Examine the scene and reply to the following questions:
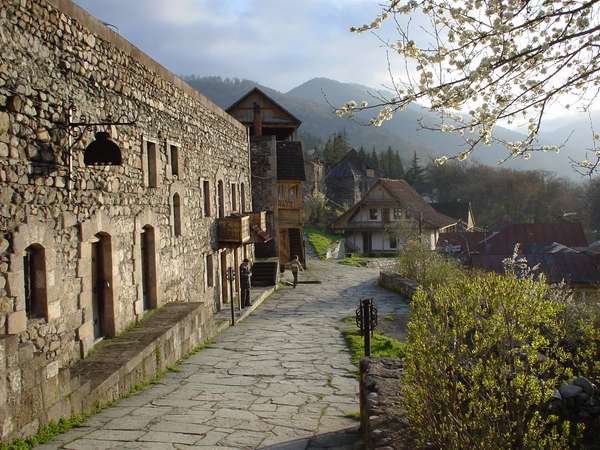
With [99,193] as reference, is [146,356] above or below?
below

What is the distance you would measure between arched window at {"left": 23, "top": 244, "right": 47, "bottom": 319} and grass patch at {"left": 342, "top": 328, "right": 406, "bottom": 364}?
5257 millimetres

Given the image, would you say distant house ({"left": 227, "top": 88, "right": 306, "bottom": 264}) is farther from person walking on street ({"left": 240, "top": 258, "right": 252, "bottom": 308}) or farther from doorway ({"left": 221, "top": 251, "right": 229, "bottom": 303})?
person walking on street ({"left": 240, "top": 258, "right": 252, "bottom": 308})

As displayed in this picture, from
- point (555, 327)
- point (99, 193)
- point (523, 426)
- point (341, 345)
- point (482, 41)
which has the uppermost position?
point (482, 41)

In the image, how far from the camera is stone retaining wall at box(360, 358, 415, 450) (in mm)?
4598

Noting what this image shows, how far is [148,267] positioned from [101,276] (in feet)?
6.53

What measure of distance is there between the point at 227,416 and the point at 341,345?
18.1 ft

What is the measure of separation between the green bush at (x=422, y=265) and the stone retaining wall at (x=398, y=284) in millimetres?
363

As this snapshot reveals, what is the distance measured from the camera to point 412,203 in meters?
→ 49.7

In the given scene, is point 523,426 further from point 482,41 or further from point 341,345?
point 341,345

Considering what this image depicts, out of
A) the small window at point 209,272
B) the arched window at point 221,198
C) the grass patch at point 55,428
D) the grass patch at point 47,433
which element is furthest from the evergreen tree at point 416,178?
the grass patch at point 47,433

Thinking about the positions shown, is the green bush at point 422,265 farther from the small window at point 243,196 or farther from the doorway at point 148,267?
the doorway at point 148,267

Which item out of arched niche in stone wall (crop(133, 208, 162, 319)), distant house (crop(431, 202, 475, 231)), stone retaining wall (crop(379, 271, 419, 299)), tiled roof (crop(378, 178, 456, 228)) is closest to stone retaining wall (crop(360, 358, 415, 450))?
arched niche in stone wall (crop(133, 208, 162, 319))

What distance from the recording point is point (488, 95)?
6.14 m

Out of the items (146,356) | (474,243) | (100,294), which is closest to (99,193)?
(100,294)
